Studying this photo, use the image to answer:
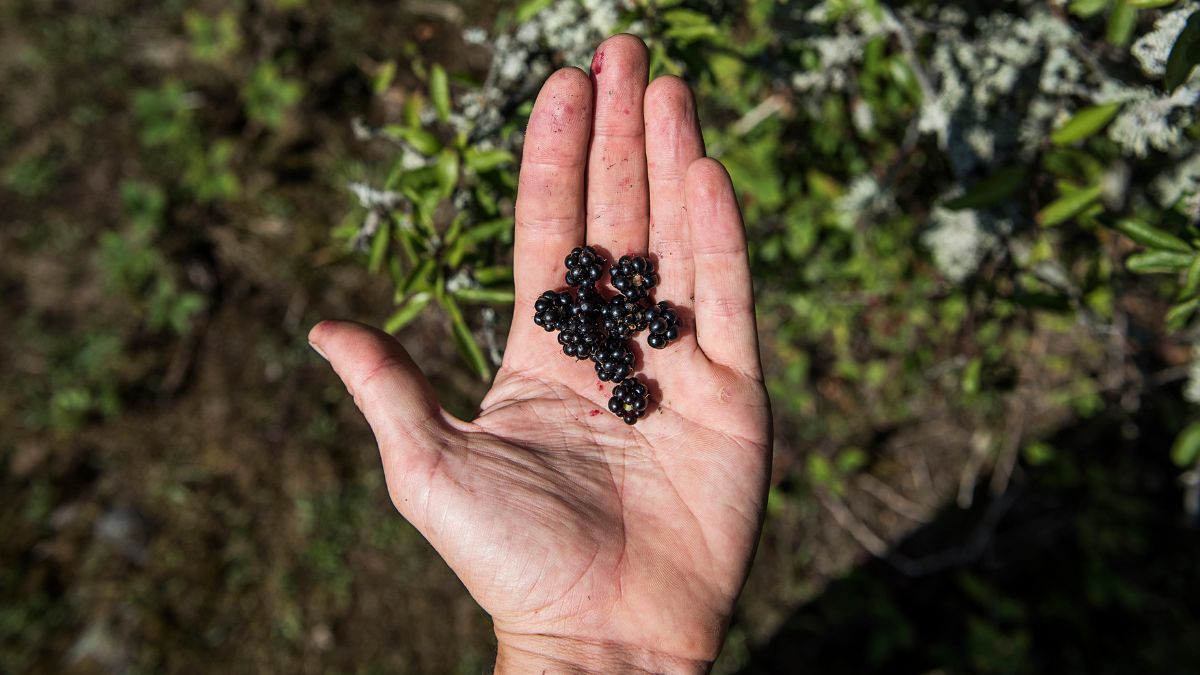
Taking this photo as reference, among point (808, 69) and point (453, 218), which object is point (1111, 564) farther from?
point (453, 218)

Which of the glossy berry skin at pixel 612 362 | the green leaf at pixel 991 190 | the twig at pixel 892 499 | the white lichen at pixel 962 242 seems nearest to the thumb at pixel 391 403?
the glossy berry skin at pixel 612 362

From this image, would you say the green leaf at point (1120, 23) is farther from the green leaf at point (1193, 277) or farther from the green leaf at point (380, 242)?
the green leaf at point (380, 242)

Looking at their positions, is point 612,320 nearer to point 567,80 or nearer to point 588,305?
point 588,305

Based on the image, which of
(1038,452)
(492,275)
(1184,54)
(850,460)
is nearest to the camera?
(1184,54)

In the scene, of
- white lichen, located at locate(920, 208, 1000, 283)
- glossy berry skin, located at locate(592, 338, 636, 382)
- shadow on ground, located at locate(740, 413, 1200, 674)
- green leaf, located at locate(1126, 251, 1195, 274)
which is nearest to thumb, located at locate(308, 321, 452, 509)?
glossy berry skin, located at locate(592, 338, 636, 382)

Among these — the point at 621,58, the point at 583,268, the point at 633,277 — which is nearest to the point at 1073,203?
the point at 633,277
